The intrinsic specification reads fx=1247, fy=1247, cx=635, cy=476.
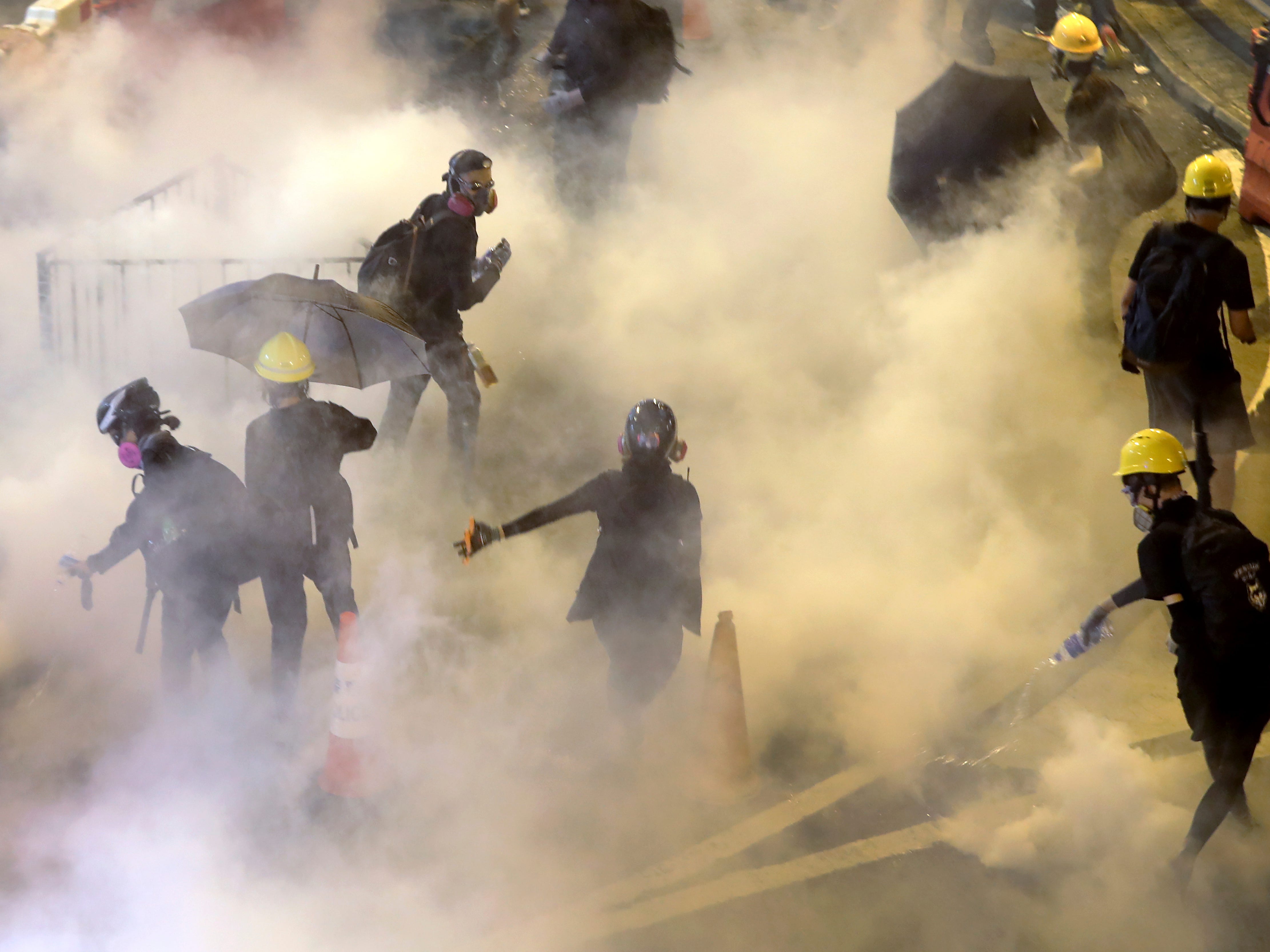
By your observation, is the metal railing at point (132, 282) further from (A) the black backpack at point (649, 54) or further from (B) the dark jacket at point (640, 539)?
(B) the dark jacket at point (640, 539)

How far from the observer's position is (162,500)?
14.9 feet

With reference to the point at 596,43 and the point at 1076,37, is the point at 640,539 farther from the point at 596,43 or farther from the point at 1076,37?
the point at 596,43

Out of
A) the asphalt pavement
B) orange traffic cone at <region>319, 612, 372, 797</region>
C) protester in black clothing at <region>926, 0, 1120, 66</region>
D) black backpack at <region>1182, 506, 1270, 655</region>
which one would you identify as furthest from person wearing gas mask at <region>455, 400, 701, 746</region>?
protester in black clothing at <region>926, 0, 1120, 66</region>

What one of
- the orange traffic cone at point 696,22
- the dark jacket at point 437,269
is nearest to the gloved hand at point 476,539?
the dark jacket at point 437,269

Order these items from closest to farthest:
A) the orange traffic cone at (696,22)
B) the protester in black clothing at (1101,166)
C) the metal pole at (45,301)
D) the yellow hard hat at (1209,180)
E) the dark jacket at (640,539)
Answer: the dark jacket at (640,539) → the yellow hard hat at (1209,180) → the metal pole at (45,301) → the protester in black clothing at (1101,166) → the orange traffic cone at (696,22)

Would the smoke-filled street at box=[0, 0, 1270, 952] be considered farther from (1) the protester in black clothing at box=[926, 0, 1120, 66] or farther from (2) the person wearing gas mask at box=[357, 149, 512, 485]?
(1) the protester in black clothing at box=[926, 0, 1120, 66]

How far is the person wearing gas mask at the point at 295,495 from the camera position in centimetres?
471

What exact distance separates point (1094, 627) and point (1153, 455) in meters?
0.61

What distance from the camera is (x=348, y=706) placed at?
4.61 m

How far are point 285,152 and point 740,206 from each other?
3404 mm

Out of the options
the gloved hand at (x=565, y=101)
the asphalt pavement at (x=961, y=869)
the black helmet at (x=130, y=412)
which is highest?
the black helmet at (x=130, y=412)

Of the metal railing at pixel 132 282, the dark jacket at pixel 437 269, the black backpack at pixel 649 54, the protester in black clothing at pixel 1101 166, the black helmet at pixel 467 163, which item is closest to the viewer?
the black helmet at pixel 467 163

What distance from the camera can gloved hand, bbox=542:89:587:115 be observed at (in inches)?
336

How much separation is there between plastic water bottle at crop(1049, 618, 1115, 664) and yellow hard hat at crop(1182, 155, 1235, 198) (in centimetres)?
191
